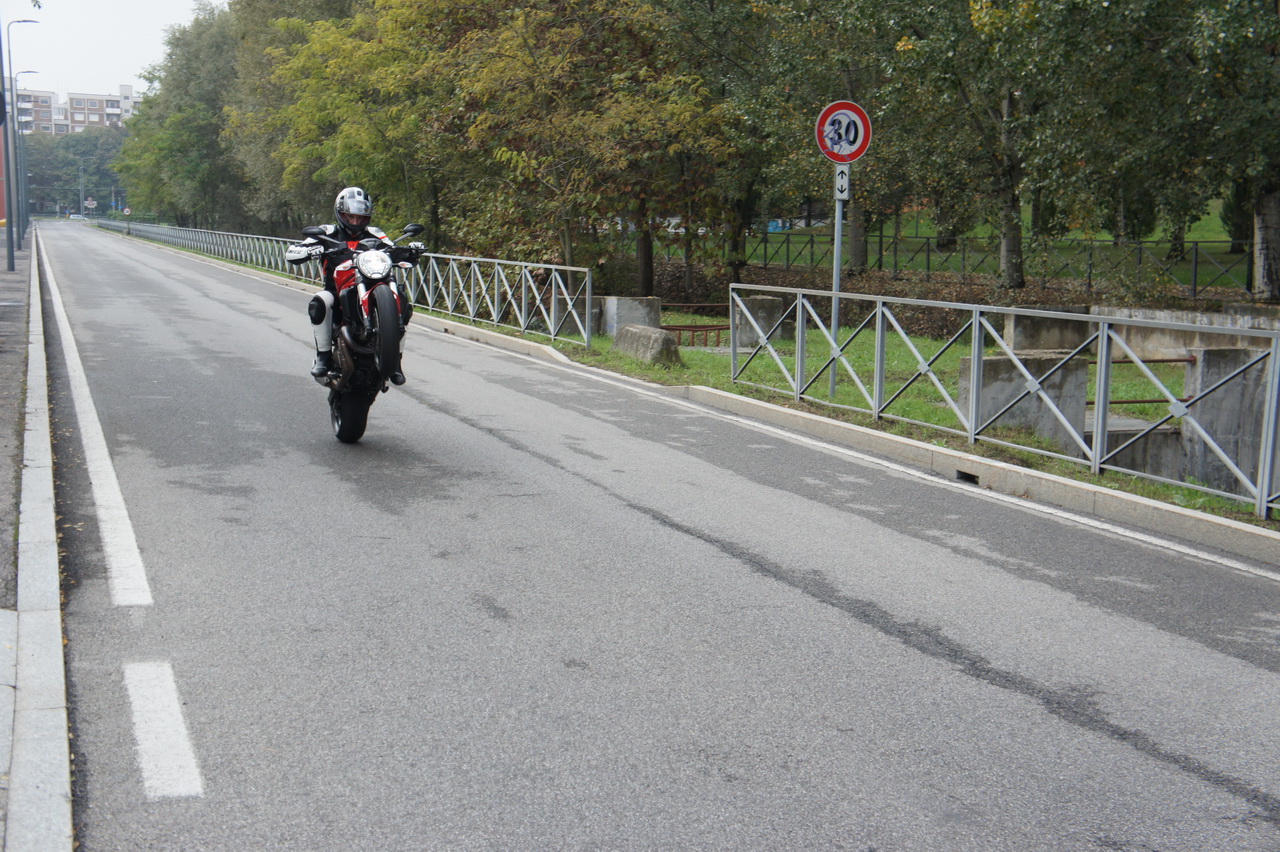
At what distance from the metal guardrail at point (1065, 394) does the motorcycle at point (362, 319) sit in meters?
3.97

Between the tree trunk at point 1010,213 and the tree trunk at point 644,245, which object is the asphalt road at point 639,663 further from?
the tree trunk at point 644,245

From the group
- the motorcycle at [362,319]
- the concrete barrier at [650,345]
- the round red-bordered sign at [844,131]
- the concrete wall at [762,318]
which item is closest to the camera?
the motorcycle at [362,319]

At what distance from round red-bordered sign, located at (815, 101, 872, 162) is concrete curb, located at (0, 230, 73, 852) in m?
7.30

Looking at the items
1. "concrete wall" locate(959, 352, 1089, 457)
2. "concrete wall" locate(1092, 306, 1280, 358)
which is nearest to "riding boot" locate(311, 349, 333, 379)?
"concrete wall" locate(959, 352, 1089, 457)

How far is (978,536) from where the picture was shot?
6996 mm

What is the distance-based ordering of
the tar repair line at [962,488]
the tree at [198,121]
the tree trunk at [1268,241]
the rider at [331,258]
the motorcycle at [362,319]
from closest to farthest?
1. the tar repair line at [962,488]
2. the motorcycle at [362,319]
3. the rider at [331,258]
4. the tree trunk at [1268,241]
5. the tree at [198,121]

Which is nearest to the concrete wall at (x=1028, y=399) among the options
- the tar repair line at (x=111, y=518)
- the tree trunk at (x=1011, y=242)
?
the tar repair line at (x=111, y=518)

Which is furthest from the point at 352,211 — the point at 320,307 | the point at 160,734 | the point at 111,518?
the point at 160,734

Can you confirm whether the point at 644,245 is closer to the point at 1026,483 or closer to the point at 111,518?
the point at 1026,483

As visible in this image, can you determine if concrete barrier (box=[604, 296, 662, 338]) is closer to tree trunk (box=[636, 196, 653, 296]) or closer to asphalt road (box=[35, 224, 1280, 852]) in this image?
tree trunk (box=[636, 196, 653, 296])

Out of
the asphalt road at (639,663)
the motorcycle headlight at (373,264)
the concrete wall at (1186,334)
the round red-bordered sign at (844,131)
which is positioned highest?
the round red-bordered sign at (844,131)

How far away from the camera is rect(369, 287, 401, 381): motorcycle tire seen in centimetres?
847

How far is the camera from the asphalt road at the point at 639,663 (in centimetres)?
354

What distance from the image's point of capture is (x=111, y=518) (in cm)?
684
